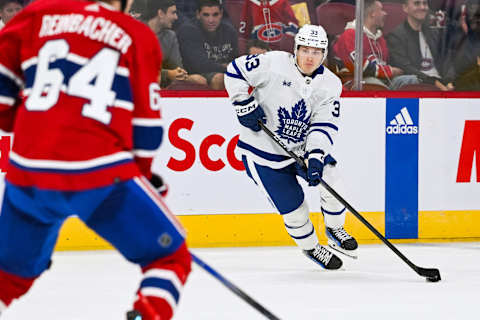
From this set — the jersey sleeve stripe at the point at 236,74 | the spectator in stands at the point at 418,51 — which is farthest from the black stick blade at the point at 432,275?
the spectator in stands at the point at 418,51

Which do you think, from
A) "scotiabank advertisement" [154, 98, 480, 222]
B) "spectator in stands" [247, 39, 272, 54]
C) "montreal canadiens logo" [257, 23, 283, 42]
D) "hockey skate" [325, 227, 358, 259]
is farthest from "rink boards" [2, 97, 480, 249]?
"hockey skate" [325, 227, 358, 259]

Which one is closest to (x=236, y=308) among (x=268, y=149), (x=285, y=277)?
(x=285, y=277)

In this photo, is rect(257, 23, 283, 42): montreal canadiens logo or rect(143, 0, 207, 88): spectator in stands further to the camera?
rect(257, 23, 283, 42): montreal canadiens logo

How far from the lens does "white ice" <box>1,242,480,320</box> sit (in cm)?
327

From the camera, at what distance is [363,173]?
5.02 meters

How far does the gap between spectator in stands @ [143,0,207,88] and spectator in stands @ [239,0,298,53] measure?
37 cm

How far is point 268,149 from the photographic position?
4.22 metres

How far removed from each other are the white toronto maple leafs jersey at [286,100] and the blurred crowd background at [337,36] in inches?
30.0

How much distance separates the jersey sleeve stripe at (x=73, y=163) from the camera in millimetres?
1915

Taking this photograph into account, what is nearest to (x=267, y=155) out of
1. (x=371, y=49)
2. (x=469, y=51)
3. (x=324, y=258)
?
(x=324, y=258)

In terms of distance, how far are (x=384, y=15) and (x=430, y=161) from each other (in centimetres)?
89

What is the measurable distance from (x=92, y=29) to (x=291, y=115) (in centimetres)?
231

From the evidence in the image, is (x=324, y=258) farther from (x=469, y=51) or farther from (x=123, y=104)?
(x=123, y=104)

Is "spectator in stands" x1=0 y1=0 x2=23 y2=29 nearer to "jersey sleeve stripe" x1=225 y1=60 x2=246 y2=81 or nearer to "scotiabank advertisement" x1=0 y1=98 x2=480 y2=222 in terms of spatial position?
"scotiabank advertisement" x1=0 y1=98 x2=480 y2=222
